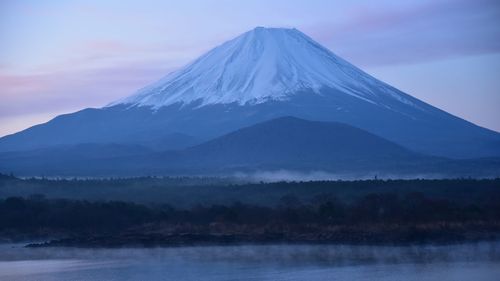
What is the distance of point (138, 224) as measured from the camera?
34.5 metres

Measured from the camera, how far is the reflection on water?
78.4ft

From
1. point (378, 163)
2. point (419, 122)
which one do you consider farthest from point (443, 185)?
point (419, 122)

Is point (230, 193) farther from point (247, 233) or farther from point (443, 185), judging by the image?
point (247, 233)

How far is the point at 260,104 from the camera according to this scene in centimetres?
9556

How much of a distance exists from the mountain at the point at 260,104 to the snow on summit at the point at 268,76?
8 centimetres

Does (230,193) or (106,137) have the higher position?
(106,137)

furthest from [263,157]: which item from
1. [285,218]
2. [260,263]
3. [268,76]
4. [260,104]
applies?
[260,263]

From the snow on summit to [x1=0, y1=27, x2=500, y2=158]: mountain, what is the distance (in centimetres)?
8

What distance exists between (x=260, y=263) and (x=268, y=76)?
73271 millimetres

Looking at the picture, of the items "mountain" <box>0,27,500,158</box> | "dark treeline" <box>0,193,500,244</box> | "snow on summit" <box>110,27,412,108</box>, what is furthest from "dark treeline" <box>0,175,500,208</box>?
"snow on summit" <box>110,27,412,108</box>

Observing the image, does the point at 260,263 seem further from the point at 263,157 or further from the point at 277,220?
the point at 263,157

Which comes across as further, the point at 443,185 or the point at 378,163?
the point at 378,163

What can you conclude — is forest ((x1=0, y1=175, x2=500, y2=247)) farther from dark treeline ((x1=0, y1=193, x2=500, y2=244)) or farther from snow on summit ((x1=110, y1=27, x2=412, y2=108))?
snow on summit ((x1=110, y1=27, x2=412, y2=108))

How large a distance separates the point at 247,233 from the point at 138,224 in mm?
4175
